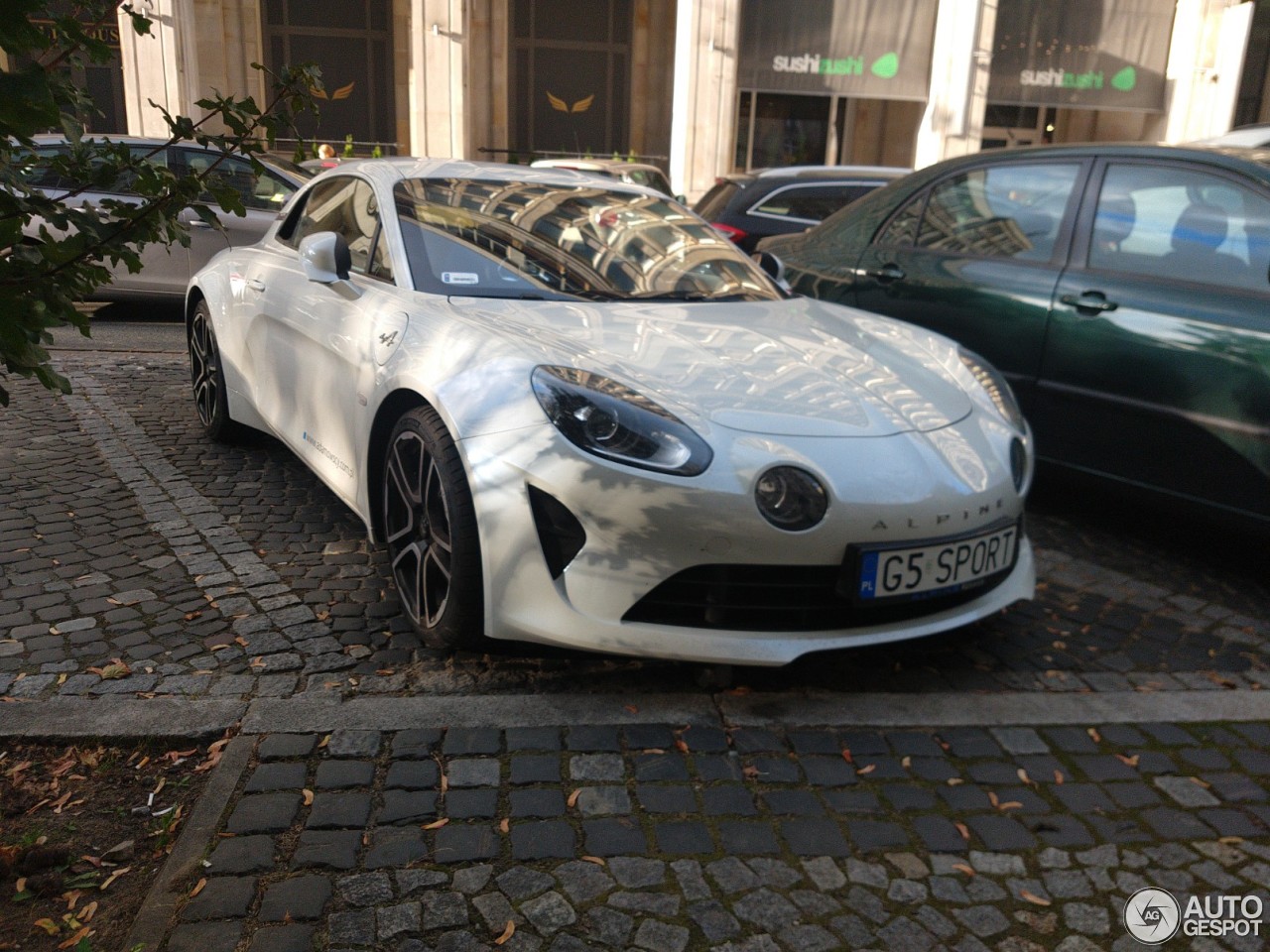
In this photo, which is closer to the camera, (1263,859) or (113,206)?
(113,206)

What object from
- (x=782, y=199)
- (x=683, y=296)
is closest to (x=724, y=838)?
(x=683, y=296)

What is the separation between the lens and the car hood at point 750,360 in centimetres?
306

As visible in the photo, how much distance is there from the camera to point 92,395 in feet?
21.6

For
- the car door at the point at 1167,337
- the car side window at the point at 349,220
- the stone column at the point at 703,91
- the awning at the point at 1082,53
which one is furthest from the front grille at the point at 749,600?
the awning at the point at 1082,53

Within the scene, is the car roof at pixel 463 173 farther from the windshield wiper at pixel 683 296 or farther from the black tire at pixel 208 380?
the black tire at pixel 208 380

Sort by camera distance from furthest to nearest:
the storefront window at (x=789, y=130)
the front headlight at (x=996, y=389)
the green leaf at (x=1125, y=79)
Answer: the storefront window at (x=789, y=130) → the green leaf at (x=1125, y=79) → the front headlight at (x=996, y=389)

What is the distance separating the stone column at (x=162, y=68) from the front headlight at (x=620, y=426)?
1964 cm

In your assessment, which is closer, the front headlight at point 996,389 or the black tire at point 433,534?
the black tire at point 433,534

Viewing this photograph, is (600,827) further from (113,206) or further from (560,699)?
(113,206)

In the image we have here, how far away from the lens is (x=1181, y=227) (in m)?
4.26

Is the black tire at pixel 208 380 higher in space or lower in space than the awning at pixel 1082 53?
lower

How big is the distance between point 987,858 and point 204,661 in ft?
7.18

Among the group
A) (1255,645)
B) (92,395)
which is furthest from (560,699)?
(92,395)

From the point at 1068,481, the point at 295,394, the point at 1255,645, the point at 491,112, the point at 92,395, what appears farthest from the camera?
the point at 491,112
